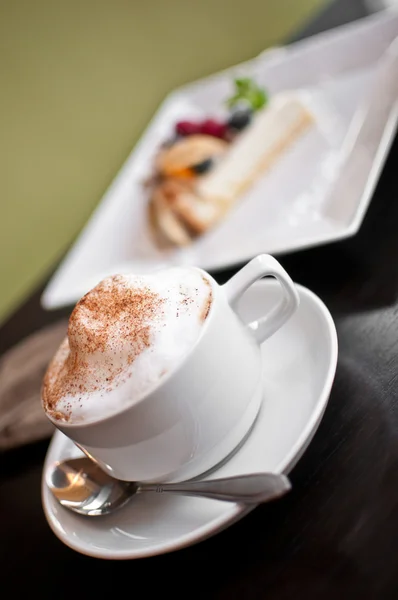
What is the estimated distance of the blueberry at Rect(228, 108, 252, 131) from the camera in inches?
67.8

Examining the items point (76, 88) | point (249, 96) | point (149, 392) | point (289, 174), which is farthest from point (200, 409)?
point (76, 88)

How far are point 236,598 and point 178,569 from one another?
0.09 m

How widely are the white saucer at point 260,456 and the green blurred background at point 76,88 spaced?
144cm

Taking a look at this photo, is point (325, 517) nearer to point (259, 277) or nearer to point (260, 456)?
point (260, 456)

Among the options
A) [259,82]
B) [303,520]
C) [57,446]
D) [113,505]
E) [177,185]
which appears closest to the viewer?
[303,520]

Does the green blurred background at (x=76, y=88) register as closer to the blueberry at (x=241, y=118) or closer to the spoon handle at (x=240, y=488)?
the blueberry at (x=241, y=118)

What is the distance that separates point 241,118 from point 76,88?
1.03m

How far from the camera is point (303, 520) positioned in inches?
23.8

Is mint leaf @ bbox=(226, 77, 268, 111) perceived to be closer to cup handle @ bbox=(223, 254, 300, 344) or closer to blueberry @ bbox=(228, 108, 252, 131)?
blueberry @ bbox=(228, 108, 252, 131)

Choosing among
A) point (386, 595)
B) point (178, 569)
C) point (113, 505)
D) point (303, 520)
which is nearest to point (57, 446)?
point (113, 505)

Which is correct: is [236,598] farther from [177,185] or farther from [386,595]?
[177,185]

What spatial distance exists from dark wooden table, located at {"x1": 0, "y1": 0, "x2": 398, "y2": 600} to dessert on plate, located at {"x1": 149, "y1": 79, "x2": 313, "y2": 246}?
0.67 meters

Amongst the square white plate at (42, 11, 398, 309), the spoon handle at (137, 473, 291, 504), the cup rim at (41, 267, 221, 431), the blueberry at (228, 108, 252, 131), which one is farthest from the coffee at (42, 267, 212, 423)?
the blueberry at (228, 108, 252, 131)

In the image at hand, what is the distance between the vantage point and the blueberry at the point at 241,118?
1723 millimetres
